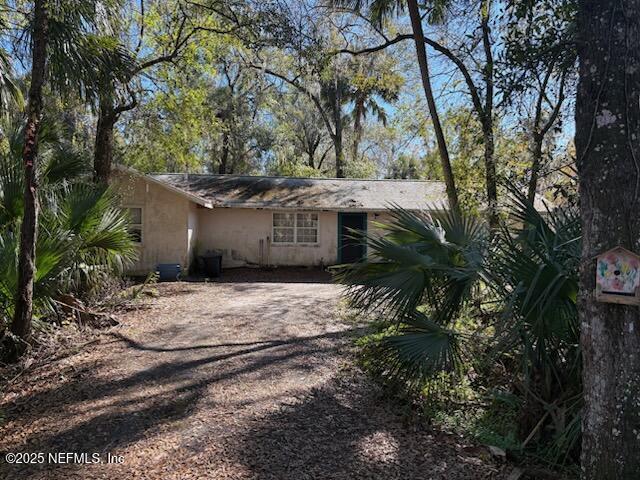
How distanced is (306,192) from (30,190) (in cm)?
1251

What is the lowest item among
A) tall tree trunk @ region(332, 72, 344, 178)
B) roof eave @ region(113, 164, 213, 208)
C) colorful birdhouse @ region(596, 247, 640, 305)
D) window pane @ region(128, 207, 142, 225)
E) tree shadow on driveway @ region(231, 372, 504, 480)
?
tree shadow on driveway @ region(231, 372, 504, 480)

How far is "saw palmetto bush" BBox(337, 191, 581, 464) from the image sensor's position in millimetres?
3566

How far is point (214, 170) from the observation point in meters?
31.9

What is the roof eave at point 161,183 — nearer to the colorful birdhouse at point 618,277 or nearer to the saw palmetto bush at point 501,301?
the saw palmetto bush at point 501,301

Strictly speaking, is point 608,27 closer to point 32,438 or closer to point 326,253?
point 32,438

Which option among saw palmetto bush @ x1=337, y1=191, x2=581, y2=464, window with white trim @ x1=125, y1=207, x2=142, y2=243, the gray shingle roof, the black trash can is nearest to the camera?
saw palmetto bush @ x1=337, y1=191, x2=581, y2=464

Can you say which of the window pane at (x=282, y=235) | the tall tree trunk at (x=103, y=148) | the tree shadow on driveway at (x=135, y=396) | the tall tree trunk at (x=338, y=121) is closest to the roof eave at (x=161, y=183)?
the tall tree trunk at (x=103, y=148)

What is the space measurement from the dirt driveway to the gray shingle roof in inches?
361

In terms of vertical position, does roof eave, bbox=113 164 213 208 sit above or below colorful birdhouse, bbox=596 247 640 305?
above

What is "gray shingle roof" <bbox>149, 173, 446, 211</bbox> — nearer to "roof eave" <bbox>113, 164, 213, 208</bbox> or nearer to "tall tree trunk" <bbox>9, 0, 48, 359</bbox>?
"roof eave" <bbox>113, 164, 213, 208</bbox>

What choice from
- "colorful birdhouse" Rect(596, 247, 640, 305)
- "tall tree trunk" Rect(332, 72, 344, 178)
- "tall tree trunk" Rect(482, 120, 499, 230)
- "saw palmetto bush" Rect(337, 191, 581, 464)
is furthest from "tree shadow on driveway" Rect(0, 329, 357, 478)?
"tall tree trunk" Rect(332, 72, 344, 178)

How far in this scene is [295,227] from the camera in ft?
55.2

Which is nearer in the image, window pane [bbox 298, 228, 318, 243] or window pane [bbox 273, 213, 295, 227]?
window pane [bbox 273, 213, 295, 227]

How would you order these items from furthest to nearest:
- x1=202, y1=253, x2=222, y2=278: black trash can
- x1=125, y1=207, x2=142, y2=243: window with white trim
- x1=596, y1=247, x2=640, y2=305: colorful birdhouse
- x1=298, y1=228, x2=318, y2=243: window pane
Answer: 1. x1=298, y1=228, x2=318, y2=243: window pane
2. x1=202, y1=253, x2=222, y2=278: black trash can
3. x1=125, y1=207, x2=142, y2=243: window with white trim
4. x1=596, y1=247, x2=640, y2=305: colorful birdhouse
